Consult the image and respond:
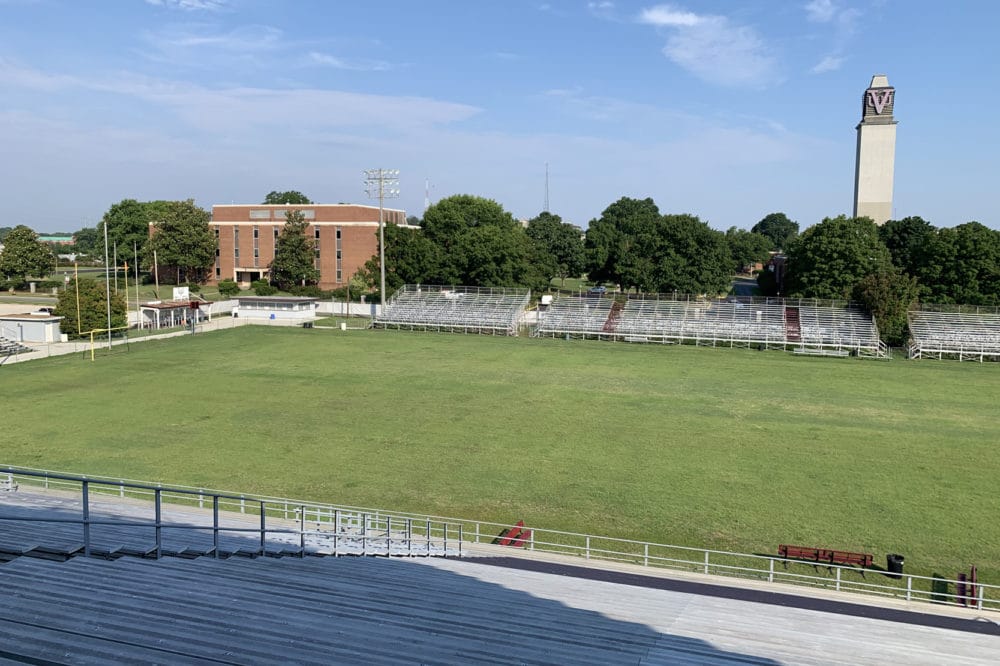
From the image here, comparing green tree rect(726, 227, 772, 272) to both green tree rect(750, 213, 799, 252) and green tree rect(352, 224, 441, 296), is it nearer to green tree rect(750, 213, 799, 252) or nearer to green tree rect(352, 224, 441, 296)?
green tree rect(750, 213, 799, 252)

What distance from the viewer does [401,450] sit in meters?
24.6

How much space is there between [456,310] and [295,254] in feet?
100

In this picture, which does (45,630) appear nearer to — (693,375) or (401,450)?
(401,450)

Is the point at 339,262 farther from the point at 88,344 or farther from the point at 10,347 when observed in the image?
the point at 10,347

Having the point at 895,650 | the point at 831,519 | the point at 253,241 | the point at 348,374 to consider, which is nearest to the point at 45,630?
the point at 895,650

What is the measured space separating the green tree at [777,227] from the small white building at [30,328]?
6473 inches

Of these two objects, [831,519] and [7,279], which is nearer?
[831,519]

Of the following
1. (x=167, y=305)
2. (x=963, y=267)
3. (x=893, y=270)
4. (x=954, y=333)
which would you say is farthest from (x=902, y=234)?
(x=167, y=305)

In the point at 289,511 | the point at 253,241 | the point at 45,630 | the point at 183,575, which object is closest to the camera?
the point at 45,630

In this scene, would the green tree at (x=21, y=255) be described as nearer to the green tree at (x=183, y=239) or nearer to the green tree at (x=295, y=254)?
the green tree at (x=183, y=239)

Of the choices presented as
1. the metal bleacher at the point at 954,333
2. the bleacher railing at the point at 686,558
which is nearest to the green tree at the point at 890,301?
the metal bleacher at the point at 954,333

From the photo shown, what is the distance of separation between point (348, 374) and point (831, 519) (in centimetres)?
2622

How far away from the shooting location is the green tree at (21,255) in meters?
88.2

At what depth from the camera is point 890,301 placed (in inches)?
2000
